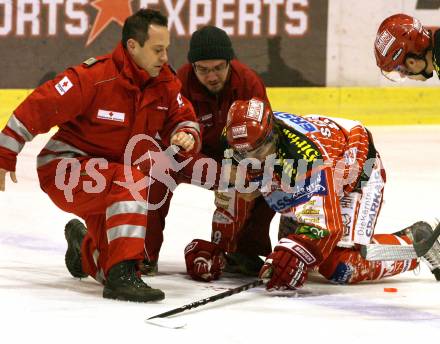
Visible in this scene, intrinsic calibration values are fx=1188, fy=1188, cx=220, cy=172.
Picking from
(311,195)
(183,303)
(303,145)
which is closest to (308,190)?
(311,195)

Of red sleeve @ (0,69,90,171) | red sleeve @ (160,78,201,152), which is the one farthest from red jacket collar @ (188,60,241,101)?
red sleeve @ (0,69,90,171)

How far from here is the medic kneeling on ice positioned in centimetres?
439

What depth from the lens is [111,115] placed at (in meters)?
4.37

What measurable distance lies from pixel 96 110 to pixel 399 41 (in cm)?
121

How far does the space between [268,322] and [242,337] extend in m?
0.26

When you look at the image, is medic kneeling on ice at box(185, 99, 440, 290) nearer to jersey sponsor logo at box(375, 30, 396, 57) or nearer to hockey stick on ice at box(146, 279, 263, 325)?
hockey stick on ice at box(146, 279, 263, 325)

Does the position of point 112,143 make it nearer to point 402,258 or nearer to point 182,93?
point 182,93

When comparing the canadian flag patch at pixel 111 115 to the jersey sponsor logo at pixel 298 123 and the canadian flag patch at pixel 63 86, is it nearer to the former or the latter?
the canadian flag patch at pixel 63 86

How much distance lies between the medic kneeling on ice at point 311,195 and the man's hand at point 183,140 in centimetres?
14

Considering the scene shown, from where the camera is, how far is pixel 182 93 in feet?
16.4

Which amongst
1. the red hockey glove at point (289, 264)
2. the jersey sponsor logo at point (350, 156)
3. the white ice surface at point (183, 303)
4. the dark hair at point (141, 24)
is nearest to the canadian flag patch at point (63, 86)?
the dark hair at point (141, 24)

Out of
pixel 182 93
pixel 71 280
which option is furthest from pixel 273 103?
pixel 71 280

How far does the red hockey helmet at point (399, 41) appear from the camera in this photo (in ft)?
15.0

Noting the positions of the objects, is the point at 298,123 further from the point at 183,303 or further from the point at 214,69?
the point at 183,303
